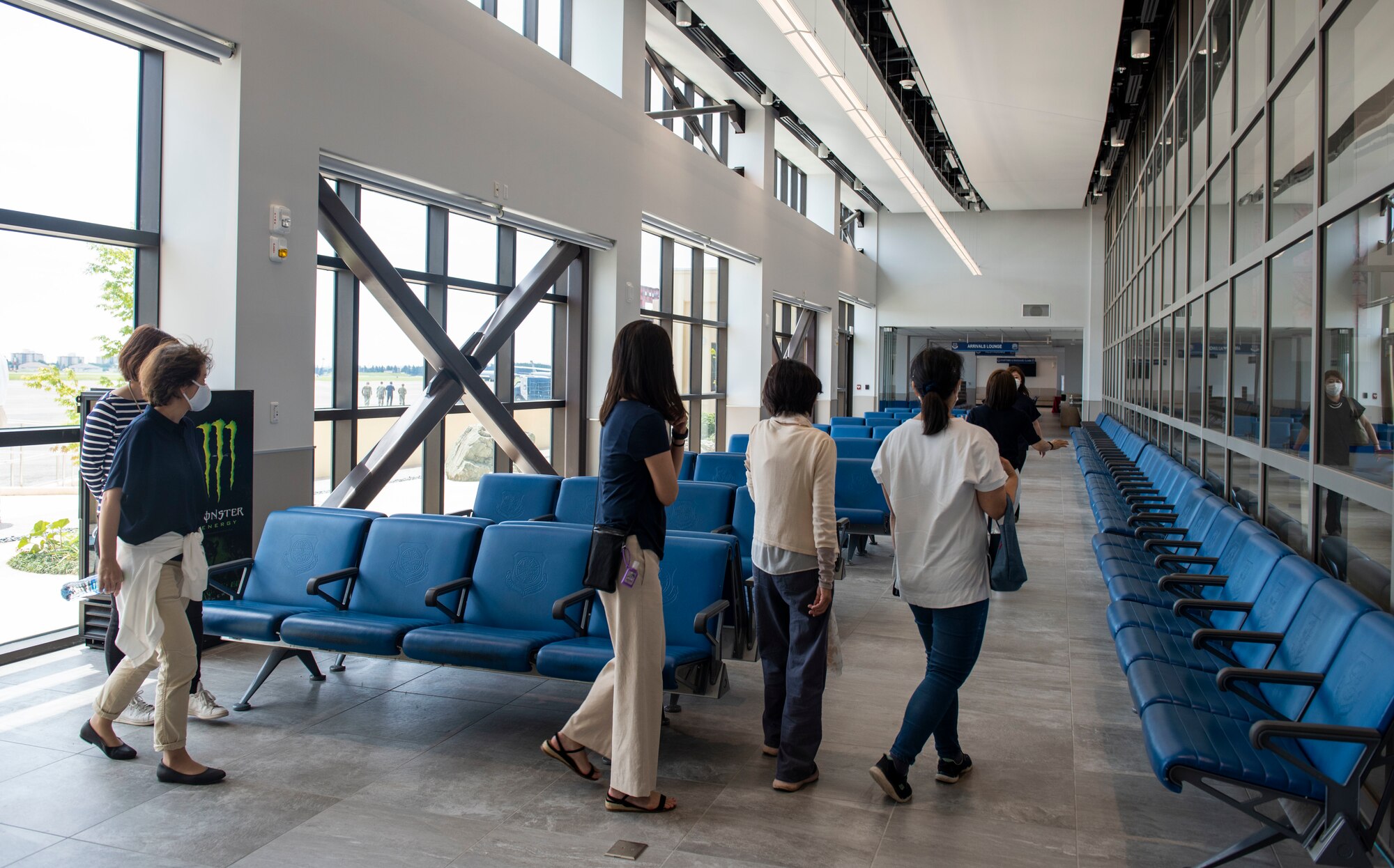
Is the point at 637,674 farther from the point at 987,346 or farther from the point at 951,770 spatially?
the point at 987,346

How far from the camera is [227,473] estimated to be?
5129 millimetres

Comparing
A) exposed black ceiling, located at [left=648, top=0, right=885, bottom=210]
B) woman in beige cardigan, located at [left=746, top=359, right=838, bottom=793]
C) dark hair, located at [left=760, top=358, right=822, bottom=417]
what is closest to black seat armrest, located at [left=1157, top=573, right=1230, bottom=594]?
woman in beige cardigan, located at [left=746, top=359, right=838, bottom=793]

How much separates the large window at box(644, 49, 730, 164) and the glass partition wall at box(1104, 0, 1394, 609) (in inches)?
240

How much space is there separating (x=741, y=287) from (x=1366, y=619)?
1282 cm

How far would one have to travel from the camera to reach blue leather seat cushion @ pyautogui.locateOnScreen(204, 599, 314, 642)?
156 inches

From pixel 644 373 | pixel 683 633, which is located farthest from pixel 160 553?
pixel 683 633

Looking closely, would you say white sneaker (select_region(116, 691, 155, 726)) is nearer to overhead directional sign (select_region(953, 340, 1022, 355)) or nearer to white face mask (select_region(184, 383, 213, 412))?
white face mask (select_region(184, 383, 213, 412))

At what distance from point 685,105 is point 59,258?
9300 mm

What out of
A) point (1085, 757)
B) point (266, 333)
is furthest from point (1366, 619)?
point (266, 333)

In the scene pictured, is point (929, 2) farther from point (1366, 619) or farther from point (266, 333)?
point (1366, 619)

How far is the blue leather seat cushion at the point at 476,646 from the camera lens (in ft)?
11.7

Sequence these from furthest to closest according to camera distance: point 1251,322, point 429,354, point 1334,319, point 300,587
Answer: point 429,354 < point 1251,322 < point 300,587 < point 1334,319

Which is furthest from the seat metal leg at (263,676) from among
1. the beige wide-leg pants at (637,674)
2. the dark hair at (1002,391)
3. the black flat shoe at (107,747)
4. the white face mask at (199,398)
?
the dark hair at (1002,391)

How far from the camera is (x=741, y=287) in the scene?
15.0m
